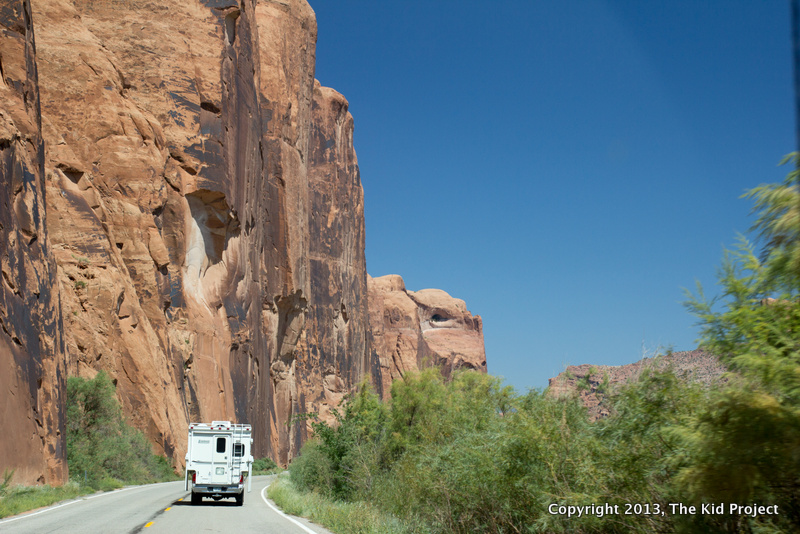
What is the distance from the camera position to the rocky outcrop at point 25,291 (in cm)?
2162

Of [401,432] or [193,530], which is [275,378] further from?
[193,530]

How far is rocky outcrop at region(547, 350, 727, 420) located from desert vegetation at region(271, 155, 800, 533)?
241 mm

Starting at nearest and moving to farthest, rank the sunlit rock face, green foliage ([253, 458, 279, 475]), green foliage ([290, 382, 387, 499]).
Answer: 1. green foliage ([290, 382, 387, 499])
2. the sunlit rock face
3. green foliage ([253, 458, 279, 475])

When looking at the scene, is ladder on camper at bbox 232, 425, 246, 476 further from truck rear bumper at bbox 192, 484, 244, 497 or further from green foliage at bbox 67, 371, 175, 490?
green foliage at bbox 67, 371, 175, 490

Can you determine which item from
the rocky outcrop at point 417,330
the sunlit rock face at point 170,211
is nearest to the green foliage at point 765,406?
the sunlit rock face at point 170,211

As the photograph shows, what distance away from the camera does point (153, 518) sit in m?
14.7

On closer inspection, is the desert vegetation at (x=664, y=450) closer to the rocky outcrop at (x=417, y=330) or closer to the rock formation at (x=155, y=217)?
the rock formation at (x=155, y=217)

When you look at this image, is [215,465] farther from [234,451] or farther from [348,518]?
[348,518]

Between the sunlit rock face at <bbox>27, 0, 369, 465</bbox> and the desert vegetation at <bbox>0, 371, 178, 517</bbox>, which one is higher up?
the sunlit rock face at <bbox>27, 0, 369, 465</bbox>

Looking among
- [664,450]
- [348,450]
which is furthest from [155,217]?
[664,450]

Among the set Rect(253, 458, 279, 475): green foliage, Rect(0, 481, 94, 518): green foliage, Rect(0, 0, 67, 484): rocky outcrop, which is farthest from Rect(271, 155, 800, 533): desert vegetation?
Rect(253, 458, 279, 475): green foliage

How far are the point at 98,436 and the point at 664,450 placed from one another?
28.6 m

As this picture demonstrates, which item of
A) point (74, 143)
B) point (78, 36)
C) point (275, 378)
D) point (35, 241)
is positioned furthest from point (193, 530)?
point (275, 378)

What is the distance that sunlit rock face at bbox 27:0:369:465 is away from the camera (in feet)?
119
